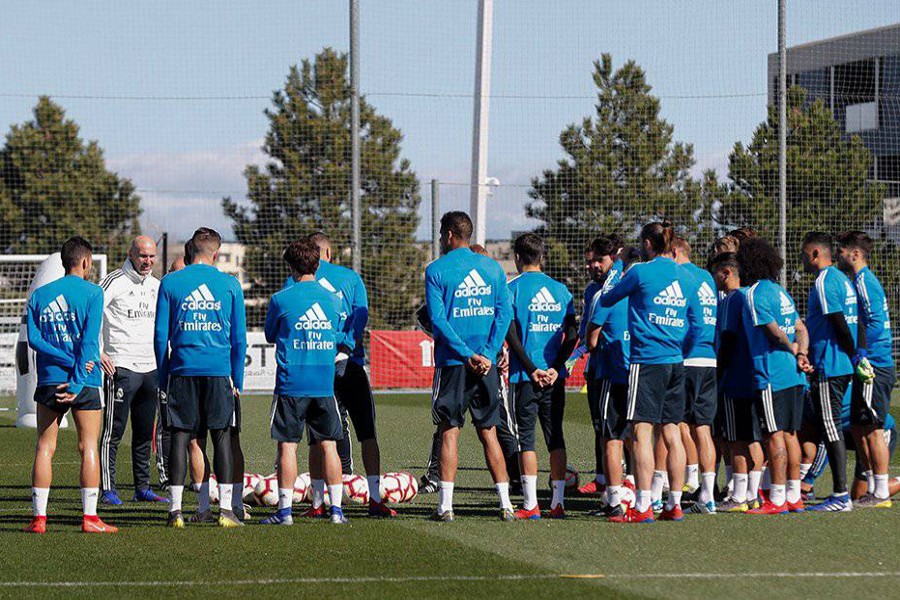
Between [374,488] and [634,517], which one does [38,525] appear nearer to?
[374,488]

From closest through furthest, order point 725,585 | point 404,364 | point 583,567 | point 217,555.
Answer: point 725,585
point 583,567
point 217,555
point 404,364

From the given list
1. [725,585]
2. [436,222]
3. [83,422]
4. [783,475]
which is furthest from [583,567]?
[436,222]

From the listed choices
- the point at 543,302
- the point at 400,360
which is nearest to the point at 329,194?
the point at 400,360

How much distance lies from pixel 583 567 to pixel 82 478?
3334 millimetres

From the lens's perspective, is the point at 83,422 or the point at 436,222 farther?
the point at 436,222

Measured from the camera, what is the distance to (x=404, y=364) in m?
25.4

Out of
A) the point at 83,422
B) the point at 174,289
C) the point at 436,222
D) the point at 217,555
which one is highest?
the point at 436,222

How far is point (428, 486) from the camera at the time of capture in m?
10.4

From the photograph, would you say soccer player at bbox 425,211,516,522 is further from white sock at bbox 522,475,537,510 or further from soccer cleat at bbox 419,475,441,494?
soccer cleat at bbox 419,475,441,494

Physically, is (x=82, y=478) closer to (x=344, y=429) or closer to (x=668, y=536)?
(x=344, y=429)

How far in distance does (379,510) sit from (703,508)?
2216 millimetres

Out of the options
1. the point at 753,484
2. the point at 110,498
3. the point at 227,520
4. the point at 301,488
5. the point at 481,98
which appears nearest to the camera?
the point at 227,520

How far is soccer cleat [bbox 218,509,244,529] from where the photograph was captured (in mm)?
8297

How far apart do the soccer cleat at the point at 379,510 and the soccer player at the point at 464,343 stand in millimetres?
418
